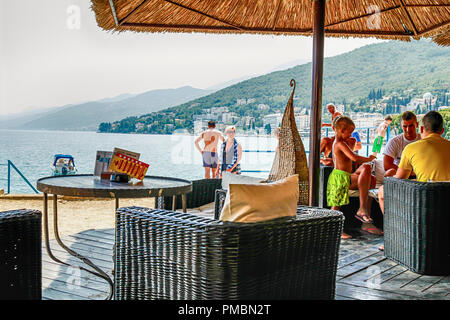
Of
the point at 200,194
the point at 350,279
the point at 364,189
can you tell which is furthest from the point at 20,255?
the point at 364,189

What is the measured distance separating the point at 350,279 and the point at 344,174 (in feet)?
4.75

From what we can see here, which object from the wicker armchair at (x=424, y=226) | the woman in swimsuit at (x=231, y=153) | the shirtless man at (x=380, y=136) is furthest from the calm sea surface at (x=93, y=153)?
the wicker armchair at (x=424, y=226)

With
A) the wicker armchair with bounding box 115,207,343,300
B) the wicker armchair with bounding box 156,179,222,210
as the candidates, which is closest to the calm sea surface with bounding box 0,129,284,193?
the wicker armchair with bounding box 156,179,222,210

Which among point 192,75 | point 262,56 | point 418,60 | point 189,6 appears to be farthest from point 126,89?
point 189,6

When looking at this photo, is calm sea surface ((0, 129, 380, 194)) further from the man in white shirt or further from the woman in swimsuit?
the man in white shirt

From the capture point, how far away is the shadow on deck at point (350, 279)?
244cm

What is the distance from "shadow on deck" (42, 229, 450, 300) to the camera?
2.44 m

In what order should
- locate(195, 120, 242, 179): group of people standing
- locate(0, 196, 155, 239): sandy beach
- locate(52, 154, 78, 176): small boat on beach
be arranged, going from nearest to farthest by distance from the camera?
locate(0, 196, 155, 239): sandy beach → locate(195, 120, 242, 179): group of people standing → locate(52, 154, 78, 176): small boat on beach

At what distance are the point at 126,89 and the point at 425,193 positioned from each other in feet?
158

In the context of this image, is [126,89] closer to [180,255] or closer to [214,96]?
[214,96]

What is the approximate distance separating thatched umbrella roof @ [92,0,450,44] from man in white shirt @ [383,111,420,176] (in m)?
0.98

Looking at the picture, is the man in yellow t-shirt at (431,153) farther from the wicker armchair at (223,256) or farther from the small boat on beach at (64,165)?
the small boat on beach at (64,165)

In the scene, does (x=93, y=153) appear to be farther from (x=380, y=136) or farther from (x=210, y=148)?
(x=210, y=148)

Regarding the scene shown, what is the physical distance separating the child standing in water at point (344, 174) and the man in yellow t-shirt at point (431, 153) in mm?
741
